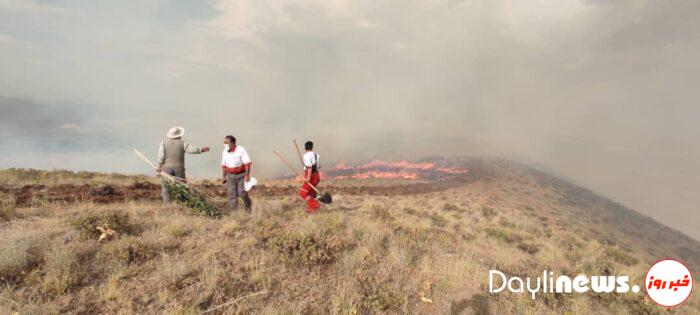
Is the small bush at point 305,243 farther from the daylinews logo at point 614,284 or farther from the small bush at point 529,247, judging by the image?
the small bush at point 529,247

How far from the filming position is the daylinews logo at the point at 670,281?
564cm

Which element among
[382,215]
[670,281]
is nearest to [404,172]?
[382,215]

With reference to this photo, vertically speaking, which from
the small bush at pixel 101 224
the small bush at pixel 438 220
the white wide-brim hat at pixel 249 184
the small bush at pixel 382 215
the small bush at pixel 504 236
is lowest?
the small bush at pixel 504 236

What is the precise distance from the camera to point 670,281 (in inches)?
241

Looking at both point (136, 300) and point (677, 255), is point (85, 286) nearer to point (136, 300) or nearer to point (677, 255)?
point (136, 300)

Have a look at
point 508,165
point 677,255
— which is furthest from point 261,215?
point 508,165

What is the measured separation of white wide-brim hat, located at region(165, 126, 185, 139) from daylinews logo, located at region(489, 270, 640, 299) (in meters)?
9.41

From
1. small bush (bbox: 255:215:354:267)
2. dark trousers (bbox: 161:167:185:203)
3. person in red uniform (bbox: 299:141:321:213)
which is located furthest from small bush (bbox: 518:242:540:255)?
dark trousers (bbox: 161:167:185:203)

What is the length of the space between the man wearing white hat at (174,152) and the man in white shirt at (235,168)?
81cm

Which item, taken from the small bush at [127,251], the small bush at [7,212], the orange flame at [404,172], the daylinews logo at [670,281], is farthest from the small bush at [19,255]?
the orange flame at [404,172]

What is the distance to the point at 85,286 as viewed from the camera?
4.85 meters

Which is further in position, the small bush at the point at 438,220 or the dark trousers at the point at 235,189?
the small bush at the point at 438,220

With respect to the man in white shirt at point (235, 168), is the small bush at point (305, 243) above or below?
below

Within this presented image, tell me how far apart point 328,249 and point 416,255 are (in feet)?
7.15
